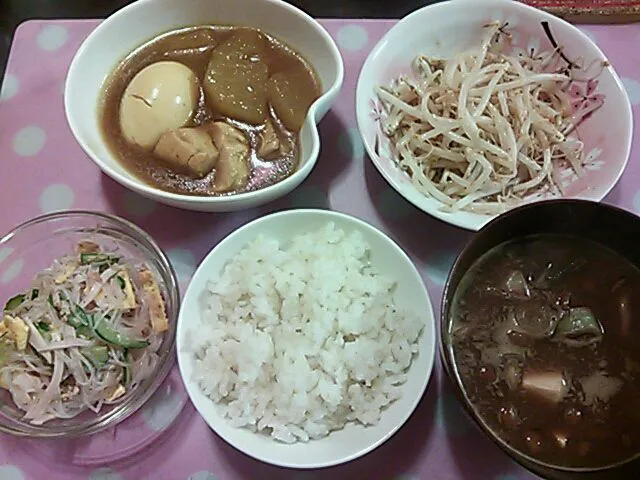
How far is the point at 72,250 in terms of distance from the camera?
1.69 m

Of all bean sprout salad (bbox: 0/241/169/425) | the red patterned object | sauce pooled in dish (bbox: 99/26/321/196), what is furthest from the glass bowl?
the red patterned object

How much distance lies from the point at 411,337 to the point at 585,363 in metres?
0.31

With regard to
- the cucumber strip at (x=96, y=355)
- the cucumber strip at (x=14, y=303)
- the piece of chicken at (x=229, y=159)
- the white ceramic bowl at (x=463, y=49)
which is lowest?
the cucumber strip at (x=96, y=355)

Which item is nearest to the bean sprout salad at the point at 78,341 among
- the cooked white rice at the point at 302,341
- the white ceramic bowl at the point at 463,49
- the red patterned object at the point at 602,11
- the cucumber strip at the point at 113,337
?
the cucumber strip at the point at 113,337

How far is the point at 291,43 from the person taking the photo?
1.81m

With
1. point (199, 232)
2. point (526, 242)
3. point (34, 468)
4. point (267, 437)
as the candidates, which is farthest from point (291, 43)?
point (34, 468)

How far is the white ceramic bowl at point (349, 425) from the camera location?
1430 millimetres

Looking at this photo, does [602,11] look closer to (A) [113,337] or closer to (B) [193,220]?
(B) [193,220]

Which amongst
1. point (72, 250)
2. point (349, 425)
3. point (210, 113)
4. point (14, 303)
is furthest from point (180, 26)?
point (349, 425)

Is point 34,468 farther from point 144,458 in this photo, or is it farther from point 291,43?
point 291,43

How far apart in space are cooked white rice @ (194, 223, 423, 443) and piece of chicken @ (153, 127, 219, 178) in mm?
211

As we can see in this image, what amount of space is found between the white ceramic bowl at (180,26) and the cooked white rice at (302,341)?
15 cm

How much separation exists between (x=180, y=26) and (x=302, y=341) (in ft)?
2.69

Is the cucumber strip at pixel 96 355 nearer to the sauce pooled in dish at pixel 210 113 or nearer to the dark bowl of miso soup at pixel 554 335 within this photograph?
the sauce pooled in dish at pixel 210 113
